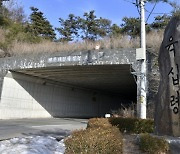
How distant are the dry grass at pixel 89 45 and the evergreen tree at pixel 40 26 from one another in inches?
668

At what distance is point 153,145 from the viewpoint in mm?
7082

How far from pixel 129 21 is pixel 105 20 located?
1023cm

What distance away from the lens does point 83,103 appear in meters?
35.1

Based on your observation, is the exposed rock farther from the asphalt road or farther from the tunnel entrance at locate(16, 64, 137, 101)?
the tunnel entrance at locate(16, 64, 137, 101)

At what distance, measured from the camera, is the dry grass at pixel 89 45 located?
21.1 metres

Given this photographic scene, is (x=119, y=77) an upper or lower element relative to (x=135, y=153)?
upper

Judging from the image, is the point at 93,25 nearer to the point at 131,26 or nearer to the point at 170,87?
the point at 131,26

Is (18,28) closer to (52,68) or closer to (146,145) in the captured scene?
(52,68)

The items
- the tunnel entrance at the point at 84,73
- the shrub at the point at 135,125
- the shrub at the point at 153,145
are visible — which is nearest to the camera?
the shrub at the point at 153,145

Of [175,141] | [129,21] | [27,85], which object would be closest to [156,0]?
[175,141]

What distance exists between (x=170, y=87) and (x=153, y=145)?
2.23 metres

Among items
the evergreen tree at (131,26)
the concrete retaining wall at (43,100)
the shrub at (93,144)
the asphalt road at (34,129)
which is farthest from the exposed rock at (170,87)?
the evergreen tree at (131,26)

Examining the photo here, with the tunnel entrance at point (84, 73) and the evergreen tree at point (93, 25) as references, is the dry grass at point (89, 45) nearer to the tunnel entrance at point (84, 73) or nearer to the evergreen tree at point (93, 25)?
the tunnel entrance at point (84, 73)

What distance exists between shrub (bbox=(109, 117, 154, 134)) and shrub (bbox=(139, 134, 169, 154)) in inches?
164
